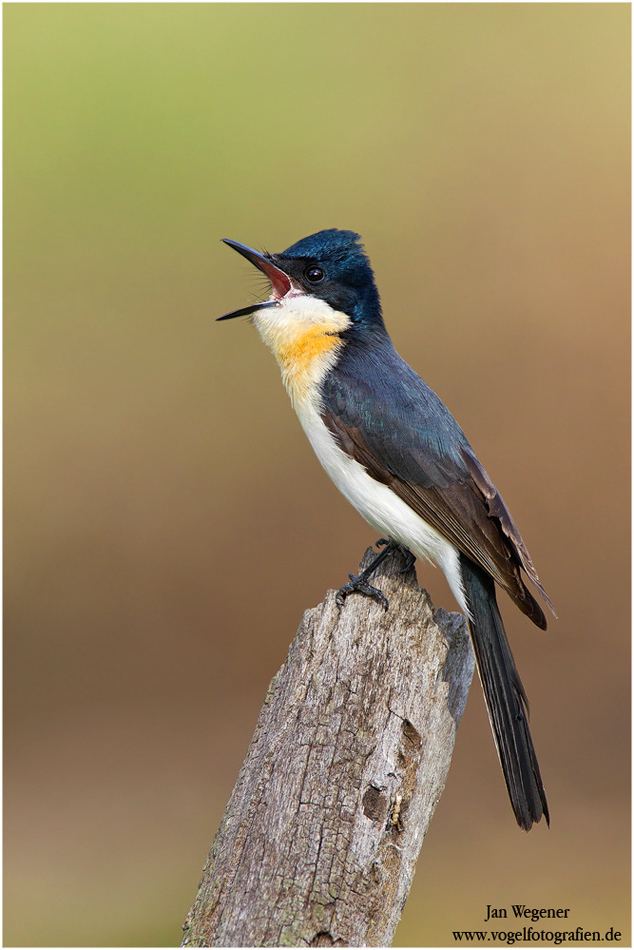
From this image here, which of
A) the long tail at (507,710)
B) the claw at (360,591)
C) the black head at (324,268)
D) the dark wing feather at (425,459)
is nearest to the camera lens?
the claw at (360,591)

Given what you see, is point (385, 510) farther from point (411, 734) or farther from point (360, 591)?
point (411, 734)

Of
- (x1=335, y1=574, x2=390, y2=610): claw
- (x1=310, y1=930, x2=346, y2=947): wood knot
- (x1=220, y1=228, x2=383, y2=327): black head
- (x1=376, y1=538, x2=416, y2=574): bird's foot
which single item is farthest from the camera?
(x1=220, y1=228, x2=383, y2=327): black head

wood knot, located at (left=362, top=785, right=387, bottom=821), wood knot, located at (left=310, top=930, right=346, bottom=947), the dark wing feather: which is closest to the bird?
the dark wing feather

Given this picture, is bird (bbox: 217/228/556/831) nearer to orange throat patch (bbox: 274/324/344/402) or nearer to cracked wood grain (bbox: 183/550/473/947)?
orange throat patch (bbox: 274/324/344/402)

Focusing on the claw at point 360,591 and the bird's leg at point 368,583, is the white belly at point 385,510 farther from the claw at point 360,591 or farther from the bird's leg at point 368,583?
the claw at point 360,591

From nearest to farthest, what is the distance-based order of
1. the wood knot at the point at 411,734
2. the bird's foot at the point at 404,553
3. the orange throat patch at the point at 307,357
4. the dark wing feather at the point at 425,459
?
the wood knot at the point at 411,734
the dark wing feather at the point at 425,459
the bird's foot at the point at 404,553
the orange throat patch at the point at 307,357

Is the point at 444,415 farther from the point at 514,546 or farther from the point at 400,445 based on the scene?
the point at 514,546

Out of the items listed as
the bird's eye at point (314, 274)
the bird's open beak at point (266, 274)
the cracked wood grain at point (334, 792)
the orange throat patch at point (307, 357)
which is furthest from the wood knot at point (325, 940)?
the bird's eye at point (314, 274)

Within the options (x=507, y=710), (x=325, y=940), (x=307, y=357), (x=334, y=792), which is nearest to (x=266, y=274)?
(x=307, y=357)
